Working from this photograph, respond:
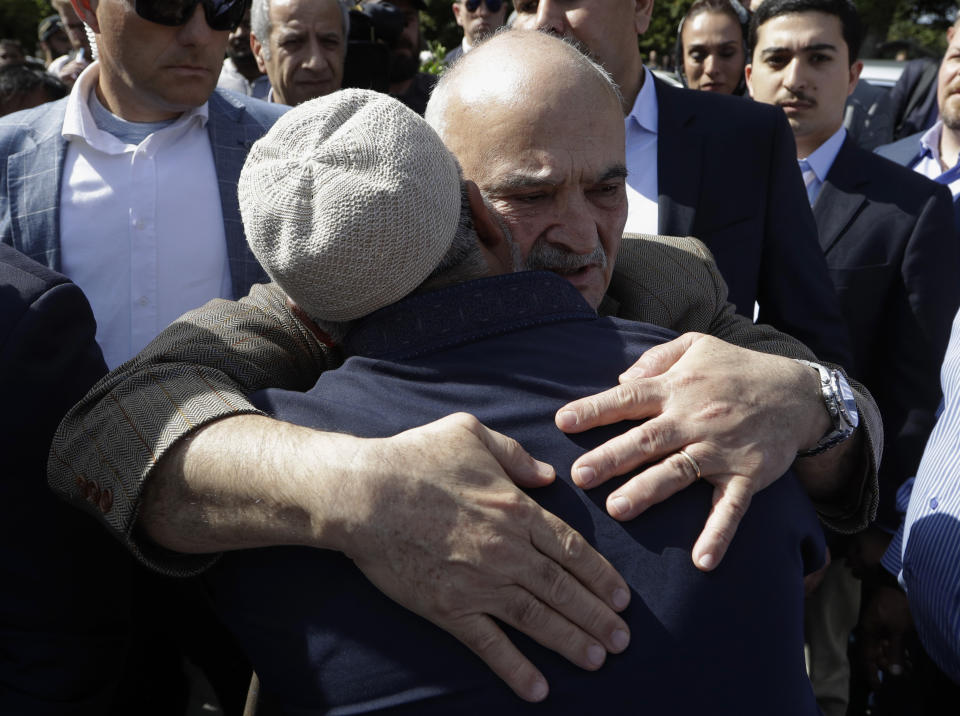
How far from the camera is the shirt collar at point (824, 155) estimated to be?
3.65m

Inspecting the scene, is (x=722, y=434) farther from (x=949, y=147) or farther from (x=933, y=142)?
(x=933, y=142)

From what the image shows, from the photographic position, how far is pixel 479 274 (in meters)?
1.38

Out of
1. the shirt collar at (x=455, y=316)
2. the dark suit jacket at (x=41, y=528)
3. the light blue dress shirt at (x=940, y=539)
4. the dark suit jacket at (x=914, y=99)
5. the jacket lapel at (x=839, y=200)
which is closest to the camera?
the shirt collar at (x=455, y=316)

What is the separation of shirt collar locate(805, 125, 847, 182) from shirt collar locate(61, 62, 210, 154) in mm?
2401

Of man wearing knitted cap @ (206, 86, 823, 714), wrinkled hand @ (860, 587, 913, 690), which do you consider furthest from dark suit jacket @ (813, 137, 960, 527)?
man wearing knitted cap @ (206, 86, 823, 714)

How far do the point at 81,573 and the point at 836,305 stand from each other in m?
2.07

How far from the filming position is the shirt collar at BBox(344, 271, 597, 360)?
1.29 meters

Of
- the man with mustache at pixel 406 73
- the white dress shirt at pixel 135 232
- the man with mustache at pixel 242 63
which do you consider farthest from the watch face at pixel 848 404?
the man with mustache at pixel 242 63

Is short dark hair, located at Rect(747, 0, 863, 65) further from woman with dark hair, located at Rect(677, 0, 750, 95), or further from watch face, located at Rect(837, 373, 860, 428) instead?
watch face, located at Rect(837, 373, 860, 428)

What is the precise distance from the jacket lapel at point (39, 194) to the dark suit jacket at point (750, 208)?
1.82 meters

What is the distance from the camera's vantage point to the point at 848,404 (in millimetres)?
1547

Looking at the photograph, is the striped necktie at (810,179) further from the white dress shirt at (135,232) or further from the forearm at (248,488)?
the forearm at (248,488)

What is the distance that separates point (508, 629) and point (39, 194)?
2166 millimetres

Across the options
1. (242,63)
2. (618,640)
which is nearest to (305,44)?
(242,63)
